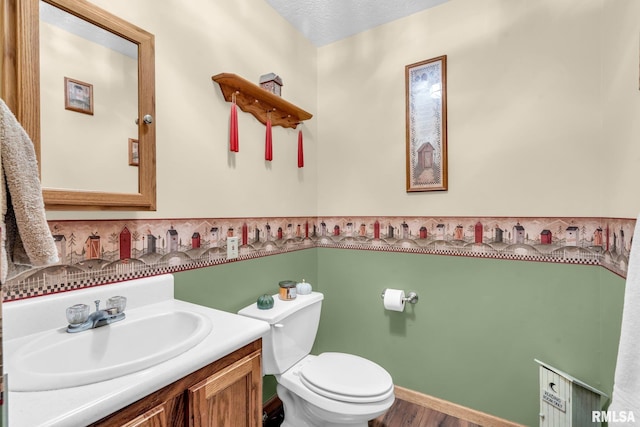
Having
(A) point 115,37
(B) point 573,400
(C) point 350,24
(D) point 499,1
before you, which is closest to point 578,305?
(B) point 573,400

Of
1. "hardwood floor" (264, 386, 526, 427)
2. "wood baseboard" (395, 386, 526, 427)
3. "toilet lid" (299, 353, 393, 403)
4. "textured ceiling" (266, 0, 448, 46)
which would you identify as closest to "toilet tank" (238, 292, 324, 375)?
"toilet lid" (299, 353, 393, 403)

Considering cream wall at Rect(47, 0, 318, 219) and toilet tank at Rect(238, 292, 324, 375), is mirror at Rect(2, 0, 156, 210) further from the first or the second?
toilet tank at Rect(238, 292, 324, 375)

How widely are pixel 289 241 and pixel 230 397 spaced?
1.13 metres

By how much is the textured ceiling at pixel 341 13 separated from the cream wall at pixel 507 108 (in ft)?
0.21

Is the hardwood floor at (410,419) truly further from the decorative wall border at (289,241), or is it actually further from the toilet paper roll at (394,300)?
the decorative wall border at (289,241)

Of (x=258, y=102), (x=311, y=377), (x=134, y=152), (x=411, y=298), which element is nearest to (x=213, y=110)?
(x=258, y=102)

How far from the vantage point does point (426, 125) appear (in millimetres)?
1810

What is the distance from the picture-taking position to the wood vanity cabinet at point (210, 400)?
0.68 metres

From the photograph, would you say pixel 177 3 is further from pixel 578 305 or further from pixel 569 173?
pixel 578 305

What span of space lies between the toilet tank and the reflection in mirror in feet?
2.72

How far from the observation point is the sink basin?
63 centimetres

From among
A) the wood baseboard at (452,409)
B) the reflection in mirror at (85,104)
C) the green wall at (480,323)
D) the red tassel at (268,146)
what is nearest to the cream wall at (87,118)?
the reflection in mirror at (85,104)

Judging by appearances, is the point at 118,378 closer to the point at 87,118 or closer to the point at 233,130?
the point at 87,118

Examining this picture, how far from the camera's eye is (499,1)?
5.31 feet
